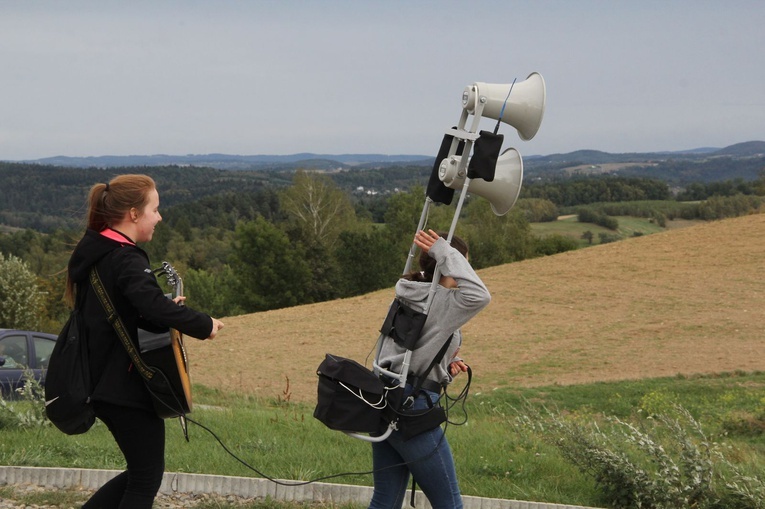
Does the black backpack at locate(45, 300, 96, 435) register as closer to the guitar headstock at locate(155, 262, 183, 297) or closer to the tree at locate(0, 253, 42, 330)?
the guitar headstock at locate(155, 262, 183, 297)

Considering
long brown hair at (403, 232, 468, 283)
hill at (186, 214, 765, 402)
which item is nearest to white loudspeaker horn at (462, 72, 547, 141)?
long brown hair at (403, 232, 468, 283)

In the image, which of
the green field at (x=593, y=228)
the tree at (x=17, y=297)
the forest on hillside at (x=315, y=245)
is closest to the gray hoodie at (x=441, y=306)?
the forest on hillside at (x=315, y=245)

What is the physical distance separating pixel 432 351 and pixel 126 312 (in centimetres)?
129

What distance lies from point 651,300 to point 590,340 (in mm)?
5348

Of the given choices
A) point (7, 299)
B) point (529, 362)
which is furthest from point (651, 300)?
point (7, 299)

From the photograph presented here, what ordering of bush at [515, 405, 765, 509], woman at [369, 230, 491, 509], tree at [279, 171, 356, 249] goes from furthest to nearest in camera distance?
tree at [279, 171, 356, 249] → bush at [515, 405, 765, 509] → woman at [369, 230, 491, 509]

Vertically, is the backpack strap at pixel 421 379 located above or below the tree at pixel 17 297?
above

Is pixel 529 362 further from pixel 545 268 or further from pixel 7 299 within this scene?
pixel 7 299

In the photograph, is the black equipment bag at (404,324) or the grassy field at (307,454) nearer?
the black equipment bag at (404,324)

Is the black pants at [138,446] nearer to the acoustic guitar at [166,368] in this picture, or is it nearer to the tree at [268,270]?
the acoustic guitar at [166,368]

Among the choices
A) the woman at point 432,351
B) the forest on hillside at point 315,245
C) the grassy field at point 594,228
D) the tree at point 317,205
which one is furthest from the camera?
the grassy field at point 594,228

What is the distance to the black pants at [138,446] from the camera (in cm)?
354

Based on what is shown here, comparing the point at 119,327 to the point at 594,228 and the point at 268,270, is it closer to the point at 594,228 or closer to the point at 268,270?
the point at 268,270

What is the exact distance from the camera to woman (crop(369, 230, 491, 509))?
353 centimetres
